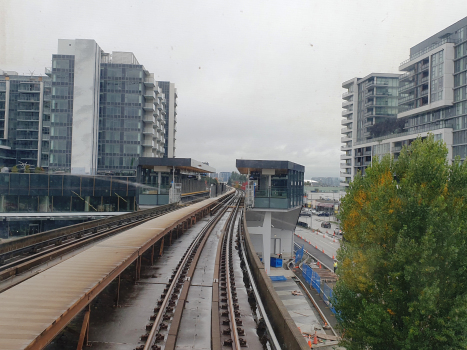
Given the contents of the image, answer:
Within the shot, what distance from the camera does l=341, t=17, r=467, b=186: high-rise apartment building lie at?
40.0m

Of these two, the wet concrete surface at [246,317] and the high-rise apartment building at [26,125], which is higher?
the high-rise apartment building at [26,125]

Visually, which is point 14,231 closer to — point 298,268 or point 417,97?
point 298,268

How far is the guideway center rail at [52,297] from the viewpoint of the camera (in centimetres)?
360

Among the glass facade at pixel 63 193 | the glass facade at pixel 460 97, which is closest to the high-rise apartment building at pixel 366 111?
the glass facade at pixel 460 97

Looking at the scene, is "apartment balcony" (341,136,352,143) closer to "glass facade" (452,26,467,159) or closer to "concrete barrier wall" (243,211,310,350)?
"glass facade" (452,26,467,159)

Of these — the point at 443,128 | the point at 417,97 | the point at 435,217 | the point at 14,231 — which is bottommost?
the point at 14,231

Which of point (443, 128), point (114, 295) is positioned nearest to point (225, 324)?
point (114, 295)

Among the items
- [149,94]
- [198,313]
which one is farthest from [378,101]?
[198,313]

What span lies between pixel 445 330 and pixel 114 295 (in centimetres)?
753

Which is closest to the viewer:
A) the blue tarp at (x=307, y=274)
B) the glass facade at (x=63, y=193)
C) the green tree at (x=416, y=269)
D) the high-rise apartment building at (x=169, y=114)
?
the green tree at (x=416, y=269)

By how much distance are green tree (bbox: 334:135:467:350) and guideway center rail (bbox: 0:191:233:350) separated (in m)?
6.52

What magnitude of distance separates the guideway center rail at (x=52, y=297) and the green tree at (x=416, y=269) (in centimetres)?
652

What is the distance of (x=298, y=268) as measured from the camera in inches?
1112

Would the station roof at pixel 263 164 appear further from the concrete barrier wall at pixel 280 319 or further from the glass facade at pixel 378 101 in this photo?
the glass facade at pixel 378 101
